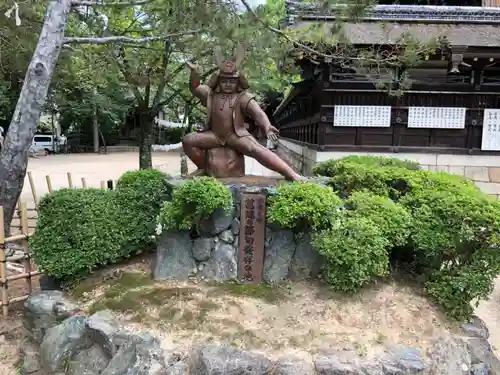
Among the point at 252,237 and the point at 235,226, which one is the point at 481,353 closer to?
the point at 252,237

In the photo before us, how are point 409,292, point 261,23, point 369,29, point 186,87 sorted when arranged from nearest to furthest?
point 409,292 → point 261,23 → point 369,29 → point 186,87

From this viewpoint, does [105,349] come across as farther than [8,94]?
No

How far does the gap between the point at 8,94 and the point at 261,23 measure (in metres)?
22.7

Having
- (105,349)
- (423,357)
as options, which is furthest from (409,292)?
(105,349)

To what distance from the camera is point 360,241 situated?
14.4 feet

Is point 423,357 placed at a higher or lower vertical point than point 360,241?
lower

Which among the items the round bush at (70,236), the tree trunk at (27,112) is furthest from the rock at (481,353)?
the tree trunk at (27,112)

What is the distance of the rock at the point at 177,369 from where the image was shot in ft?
12.2

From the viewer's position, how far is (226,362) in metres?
3.68

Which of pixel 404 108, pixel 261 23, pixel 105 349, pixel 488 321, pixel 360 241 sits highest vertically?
pixel 261 23

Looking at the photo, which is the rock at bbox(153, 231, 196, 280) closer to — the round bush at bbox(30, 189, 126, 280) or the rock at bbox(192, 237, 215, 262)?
the rock at bbox(192, 237, 215, 262)

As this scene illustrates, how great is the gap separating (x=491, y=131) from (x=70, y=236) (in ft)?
28.9

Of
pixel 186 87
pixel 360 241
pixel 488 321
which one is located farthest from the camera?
pixel 186 87

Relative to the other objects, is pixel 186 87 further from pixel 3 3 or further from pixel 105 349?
pixel 105 349
